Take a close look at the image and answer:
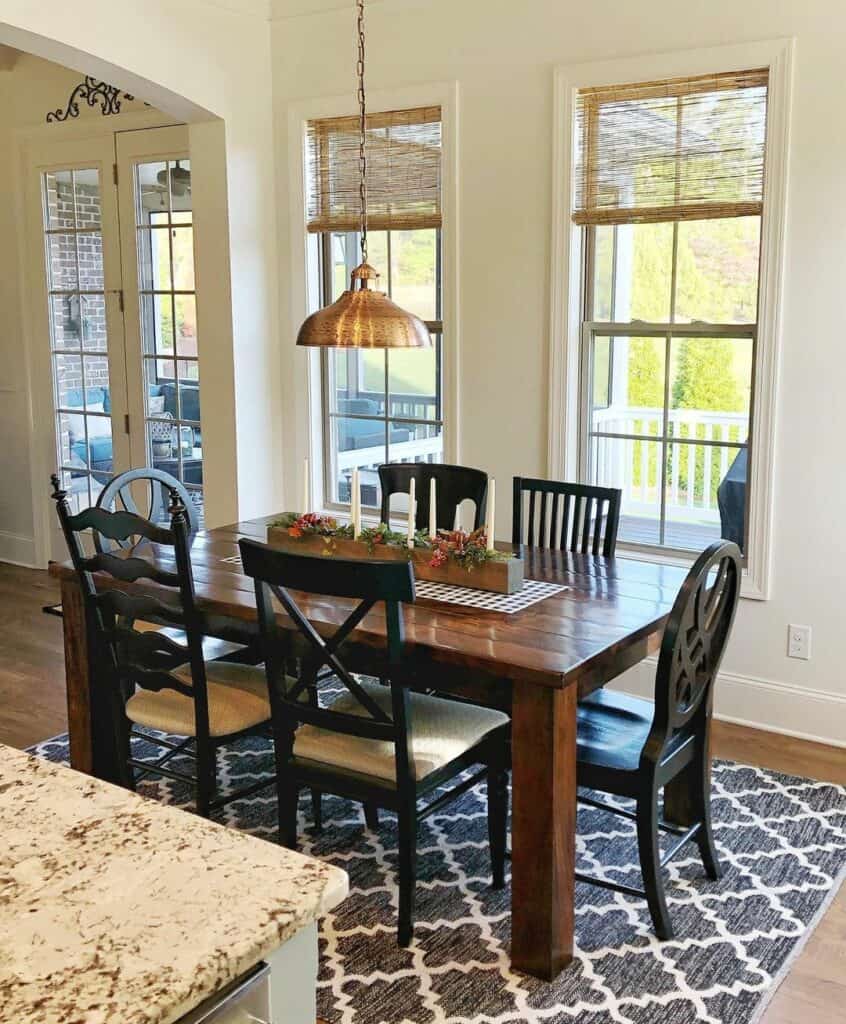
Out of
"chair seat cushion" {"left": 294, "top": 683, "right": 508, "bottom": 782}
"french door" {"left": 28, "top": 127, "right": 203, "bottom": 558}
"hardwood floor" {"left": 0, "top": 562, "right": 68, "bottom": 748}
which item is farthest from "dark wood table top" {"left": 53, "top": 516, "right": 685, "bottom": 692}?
"french door" {"left": 28, "top": 127, "right": 203, "bottom": 558}

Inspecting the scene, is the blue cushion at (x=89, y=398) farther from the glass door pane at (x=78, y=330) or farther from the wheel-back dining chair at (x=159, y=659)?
the wheel-back dining chair at (x=159, y=659)

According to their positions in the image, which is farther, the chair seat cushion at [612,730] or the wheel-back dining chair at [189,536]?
the wheel-back dining chair at [189,536]

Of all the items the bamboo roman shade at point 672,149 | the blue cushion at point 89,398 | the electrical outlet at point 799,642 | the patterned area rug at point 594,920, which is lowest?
the patterned area rug at point 594,920

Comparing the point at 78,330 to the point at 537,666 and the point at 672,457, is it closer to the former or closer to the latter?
the point at 672,457

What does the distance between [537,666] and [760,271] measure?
2102 mm

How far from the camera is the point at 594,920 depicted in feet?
9.46

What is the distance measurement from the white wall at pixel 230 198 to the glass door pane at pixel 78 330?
1225 millimetres

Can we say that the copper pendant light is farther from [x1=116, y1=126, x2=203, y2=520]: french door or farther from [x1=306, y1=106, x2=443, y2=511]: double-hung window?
[x1=116, y1=126, x2=203, y2=520]: french door

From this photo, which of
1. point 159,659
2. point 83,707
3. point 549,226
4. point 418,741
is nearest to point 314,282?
point 549,226

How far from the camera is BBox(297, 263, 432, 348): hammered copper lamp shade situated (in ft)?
9.89

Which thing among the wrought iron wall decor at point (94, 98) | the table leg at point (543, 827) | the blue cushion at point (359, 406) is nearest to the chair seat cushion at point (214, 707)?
the table leg at point (543, 827)

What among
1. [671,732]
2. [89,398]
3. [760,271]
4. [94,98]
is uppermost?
[94,98]

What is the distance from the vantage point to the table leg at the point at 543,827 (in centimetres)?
255

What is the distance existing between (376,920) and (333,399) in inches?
115
